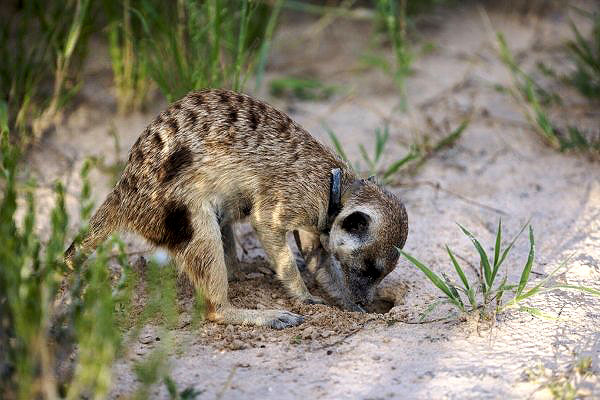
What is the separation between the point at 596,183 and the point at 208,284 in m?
2.74

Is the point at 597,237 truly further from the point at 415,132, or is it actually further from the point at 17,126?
the point at 17,126

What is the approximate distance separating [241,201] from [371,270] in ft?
2.40

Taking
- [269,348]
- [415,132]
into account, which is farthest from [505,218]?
[269,348]

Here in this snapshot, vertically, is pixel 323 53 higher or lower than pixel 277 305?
higher

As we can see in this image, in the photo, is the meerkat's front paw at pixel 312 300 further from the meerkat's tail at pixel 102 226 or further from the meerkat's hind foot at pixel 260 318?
the meerkat's tail at pixel 102 226

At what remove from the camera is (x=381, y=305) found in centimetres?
394

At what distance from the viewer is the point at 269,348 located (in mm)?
3234

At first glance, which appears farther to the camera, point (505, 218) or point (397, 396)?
point (505, 218)

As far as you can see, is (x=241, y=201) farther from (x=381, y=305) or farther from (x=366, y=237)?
(x=381, y=305)

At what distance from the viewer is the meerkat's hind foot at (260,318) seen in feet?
11.4

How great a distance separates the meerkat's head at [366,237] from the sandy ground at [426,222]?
21cm

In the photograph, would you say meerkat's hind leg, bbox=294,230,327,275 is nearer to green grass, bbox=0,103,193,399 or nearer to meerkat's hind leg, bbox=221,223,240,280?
meerkat's hind leg, bbox=221,223,240,280

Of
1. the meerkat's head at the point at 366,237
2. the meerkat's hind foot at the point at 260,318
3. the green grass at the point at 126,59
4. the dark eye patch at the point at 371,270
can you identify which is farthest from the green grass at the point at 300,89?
the meerkat's hind foot at the point at 260,318

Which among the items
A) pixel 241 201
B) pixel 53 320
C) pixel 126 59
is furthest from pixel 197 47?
pixel 53 320
